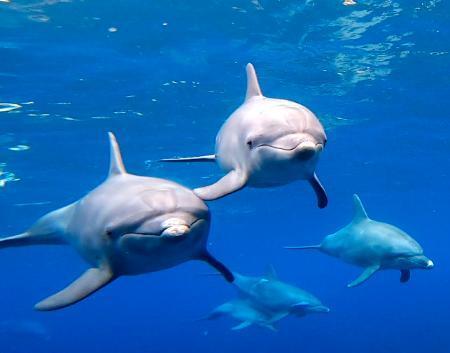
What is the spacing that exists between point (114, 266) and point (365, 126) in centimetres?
2069

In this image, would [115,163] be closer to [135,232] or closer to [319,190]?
[135,232]

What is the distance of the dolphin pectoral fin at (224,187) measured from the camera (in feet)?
17.4

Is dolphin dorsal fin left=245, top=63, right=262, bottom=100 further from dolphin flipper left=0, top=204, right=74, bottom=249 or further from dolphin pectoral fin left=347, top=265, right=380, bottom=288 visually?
dolphin pectoral fin left=347, top=265, right=380, bottom=288

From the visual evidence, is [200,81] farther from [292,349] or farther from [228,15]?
[292,349]

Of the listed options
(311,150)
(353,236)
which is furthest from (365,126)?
(311,150)

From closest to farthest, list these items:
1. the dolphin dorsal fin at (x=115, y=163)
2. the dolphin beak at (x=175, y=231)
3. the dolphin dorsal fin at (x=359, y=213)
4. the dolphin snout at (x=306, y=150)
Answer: the dolphin beak at (x=175, y=231)
the dolphin snout at (x=306, y=150)
the dolphin dorsal fin at (x=115, y=163)
the dolphin dorsal fin at (x=359, y=213)

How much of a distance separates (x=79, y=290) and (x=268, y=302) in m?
11.7

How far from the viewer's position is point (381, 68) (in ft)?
59.5

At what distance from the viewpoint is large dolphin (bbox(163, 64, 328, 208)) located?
16.7ft

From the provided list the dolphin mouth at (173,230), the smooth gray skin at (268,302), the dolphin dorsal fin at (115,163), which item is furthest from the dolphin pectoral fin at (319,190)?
the smooth gray skin at (268,302)

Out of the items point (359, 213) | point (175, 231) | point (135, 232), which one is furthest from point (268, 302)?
point (175, 231)

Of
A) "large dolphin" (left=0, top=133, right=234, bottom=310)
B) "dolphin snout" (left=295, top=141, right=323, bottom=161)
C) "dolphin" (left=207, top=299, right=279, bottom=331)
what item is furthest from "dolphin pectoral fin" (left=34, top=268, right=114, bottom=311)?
"dolphin" (left=207, top=299, right=279, bottom=331)

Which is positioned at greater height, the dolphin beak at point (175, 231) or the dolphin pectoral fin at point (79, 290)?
the dolphin beak at point (175, 231)

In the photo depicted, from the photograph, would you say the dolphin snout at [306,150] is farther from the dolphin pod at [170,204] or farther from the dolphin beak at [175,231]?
the dolphin beak at [175,231]
